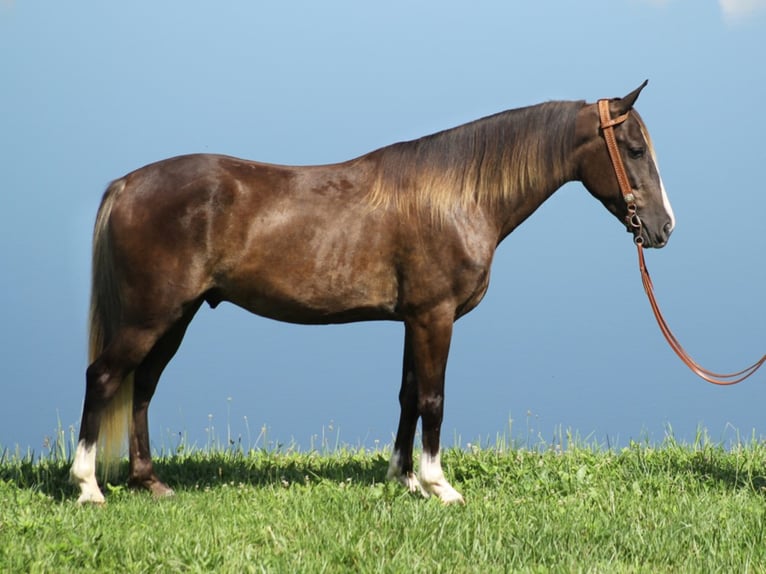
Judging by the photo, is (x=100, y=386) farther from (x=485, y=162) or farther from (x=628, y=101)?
(x=628, y=101)

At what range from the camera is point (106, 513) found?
6000 mm

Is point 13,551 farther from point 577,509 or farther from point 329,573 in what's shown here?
point 577,509

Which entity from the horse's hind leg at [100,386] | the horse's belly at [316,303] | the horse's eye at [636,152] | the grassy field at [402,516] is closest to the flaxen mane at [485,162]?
the horse's eye at [636,152]

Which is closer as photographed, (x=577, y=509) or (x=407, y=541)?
(x=407, y=541)

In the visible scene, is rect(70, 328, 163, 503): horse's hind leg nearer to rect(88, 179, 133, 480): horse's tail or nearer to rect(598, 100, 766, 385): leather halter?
rect(88, 179, 133, 480): horse's tail

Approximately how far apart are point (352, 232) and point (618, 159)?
189cm

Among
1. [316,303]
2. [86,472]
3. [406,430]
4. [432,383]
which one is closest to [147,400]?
[86,472]

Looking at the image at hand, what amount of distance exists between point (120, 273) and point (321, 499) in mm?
2039

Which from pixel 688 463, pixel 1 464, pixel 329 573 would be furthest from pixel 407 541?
pixel 1 464

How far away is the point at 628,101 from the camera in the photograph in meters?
6.44

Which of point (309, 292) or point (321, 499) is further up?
point (309, 292)

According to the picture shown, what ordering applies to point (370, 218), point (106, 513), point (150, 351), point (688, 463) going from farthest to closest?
point (688, 463), point (150, 351), point (370, 218), point (106, 513)

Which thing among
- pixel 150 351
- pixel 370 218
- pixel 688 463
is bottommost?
pixel 688 463

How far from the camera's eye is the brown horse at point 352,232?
248 inches
